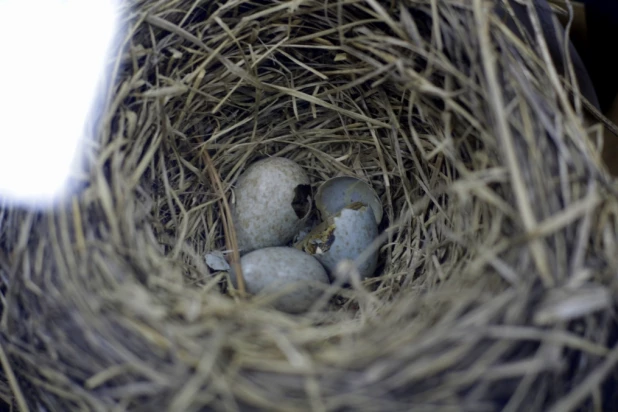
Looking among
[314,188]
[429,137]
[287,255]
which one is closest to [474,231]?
[429,137]

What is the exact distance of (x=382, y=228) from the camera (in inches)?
49.8

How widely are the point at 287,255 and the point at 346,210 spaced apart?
160 mm

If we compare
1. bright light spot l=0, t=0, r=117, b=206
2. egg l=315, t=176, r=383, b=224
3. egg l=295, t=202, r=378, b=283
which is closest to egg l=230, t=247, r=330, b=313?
egg l=295, t=202, r=378, b=283

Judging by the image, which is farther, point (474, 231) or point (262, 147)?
point (262, 147)

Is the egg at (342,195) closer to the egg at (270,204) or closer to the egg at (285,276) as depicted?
the egg at (270,204)

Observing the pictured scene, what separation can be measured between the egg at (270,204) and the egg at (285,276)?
0.09 m

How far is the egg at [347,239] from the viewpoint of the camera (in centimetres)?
115

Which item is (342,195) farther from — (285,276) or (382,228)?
(285,276)

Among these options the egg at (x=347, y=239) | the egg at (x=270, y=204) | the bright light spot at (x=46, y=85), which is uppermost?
the bright light spot at (x=46, y=85)

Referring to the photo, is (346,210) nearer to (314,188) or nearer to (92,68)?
(314,188)

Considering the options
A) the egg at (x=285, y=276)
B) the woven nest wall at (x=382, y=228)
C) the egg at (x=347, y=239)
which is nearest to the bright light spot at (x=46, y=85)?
the woven nest wall at (x=382, y=228)

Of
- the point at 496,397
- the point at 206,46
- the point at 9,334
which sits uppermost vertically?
the point at 206,46

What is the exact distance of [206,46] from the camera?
1112mm

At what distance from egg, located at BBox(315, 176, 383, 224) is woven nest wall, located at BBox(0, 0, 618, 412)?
0.12ft
